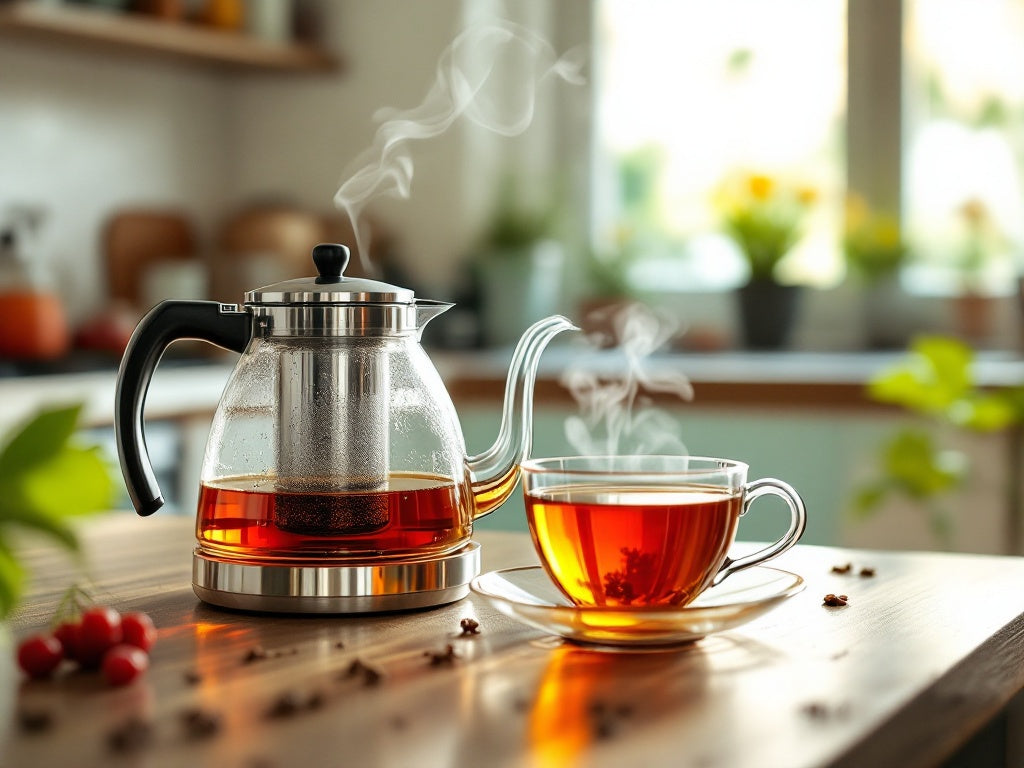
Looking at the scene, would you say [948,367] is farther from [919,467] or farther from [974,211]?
[974,211]

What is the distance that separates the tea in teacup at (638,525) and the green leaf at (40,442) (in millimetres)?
321

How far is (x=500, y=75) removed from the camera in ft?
11.5

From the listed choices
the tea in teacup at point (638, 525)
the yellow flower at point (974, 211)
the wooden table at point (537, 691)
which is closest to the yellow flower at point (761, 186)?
the yellow flower at point (974, 211)

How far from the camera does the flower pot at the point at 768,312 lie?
333 centimetres

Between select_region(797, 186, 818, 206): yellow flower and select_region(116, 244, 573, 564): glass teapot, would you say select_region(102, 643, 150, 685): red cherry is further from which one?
select_region(797, 186, 818, 206): yellow flower

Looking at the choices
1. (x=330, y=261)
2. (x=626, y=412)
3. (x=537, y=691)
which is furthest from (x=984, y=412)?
(x=537, y=691)

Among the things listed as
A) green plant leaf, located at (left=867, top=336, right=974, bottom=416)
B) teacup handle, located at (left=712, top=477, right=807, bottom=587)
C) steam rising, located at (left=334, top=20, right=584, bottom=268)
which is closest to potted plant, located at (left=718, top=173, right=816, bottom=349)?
steam rising, located at (left=334, top=20, right=584, bottom=268)

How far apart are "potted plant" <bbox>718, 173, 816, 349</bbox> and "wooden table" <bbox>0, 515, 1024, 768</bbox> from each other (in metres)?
2.45

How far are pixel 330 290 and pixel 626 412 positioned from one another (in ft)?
7.19

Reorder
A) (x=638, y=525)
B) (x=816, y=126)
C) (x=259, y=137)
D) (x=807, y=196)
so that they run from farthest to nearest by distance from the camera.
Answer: (x=259, y=137) → (x=816, y=126) → (x=807, y=196) → (x=638, y=525)

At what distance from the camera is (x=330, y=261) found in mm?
885

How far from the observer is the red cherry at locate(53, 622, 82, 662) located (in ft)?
2.30

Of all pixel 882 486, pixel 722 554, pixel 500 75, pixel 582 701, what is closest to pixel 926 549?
pixel 882 486

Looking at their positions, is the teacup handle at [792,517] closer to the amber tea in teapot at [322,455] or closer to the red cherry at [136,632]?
the amber tea in teapot at [322,455]
